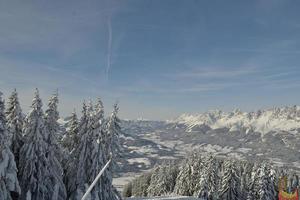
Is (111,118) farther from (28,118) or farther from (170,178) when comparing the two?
(170,178)

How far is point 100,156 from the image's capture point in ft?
150

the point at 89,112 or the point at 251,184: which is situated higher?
the point at 89,112

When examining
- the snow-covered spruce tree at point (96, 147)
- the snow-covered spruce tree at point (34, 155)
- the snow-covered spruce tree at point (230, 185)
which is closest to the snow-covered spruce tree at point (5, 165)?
the snow-covered spruce tree at point (34, 155)

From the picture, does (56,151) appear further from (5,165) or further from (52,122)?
(5,165)

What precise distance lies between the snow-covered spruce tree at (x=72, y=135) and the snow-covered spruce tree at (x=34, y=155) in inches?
271

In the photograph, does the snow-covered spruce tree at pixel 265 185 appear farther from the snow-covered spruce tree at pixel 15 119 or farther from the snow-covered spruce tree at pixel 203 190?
the snow-covered spruce tree at pixel 15 119

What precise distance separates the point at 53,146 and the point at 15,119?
17.6 ft

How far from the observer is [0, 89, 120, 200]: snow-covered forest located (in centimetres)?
4116

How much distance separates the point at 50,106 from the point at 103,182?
37.8ft

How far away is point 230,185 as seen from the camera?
80.3m

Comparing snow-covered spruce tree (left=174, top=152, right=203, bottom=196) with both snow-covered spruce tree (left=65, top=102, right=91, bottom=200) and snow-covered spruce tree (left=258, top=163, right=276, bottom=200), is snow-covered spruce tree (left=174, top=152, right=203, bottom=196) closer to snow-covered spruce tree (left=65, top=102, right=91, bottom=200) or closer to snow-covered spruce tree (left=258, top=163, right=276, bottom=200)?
snow-covered spruce tree (left=258, top=163, right=276, bottom=200)

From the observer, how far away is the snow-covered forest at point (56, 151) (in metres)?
41.2

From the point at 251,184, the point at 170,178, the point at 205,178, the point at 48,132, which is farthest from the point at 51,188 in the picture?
the point at 170,178

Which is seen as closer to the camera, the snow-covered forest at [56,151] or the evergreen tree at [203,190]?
the snow-covered forest at [56,151]
